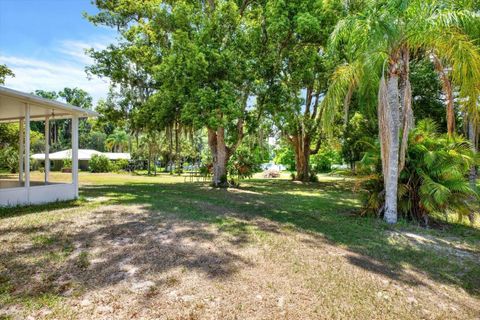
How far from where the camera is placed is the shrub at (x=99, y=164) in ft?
98.4

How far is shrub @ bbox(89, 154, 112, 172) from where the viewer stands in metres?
30.0

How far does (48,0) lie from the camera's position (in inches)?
403

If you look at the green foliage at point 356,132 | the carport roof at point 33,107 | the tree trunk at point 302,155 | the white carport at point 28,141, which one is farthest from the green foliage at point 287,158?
the white carport at point 28,141

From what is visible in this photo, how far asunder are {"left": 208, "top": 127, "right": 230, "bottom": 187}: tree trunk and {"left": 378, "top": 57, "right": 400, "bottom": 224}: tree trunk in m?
8.46

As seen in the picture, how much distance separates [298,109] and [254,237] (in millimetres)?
10177

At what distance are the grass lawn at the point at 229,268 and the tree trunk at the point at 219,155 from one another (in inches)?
298

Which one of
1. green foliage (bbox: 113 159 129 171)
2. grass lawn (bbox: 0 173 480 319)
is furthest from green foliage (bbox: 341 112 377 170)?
green foliage (bbox: 113 159 129 171)

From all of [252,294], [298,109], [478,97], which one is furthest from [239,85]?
[252,294]

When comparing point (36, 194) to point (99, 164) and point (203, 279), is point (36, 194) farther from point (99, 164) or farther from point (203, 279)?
point (99, 164)

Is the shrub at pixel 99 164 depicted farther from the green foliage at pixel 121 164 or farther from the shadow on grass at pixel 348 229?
the shadow on grass at pixel 348 229

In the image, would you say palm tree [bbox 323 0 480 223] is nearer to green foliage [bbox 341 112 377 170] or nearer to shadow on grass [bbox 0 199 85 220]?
shadow on grass [bbox 0 199 85 220]

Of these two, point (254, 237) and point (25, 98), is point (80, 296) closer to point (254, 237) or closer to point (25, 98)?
point (254, 237)

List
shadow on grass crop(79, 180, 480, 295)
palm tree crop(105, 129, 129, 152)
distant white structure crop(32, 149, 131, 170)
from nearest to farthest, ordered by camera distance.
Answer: shadow on grass crop(79, 180, 480, 295)
distant white structure crop(32, 149, 131, 170)
palm tree crop(105, 129, 129, 152)

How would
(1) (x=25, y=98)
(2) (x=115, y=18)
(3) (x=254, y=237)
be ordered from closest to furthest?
(3) (x=254, y=237), (1) (x=25, y=98), (2) (x=115, y=18)
